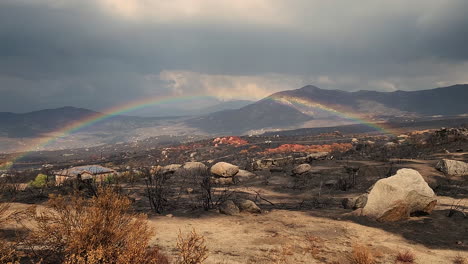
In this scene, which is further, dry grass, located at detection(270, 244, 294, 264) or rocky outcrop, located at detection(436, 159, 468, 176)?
rocky outcrop, located at detection(436, 159, 468, 176)

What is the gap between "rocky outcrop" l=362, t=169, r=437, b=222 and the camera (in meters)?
10.7

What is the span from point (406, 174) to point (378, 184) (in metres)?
1.34

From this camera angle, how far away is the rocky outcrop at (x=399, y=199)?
1071 cm

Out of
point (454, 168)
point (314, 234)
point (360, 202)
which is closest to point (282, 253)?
point (314, 234)

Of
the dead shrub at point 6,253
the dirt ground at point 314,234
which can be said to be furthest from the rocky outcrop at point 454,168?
the dead shrub at point 6,253

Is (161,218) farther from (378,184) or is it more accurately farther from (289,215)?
(378,184)

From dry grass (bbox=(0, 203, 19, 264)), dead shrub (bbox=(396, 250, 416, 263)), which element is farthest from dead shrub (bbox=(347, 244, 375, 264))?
dry grass (bbox=(0, 203, 19, 264))

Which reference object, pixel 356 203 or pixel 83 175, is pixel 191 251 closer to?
pixel 356 203

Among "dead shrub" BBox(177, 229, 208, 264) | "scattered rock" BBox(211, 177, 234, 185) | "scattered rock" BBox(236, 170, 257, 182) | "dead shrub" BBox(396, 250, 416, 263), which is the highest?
"dead shrub" BBox(177, 229, 208, 264)

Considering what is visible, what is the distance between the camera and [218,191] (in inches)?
741

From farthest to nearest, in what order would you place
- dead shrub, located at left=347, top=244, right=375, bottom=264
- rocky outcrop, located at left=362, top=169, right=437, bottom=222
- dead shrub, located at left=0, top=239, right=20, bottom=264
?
1. rocky outcrop, located at left=362, top=169, right=437, bottom=222
2. dead shrub, located at left=347, top=244, right=375, bottom=264
3. dead shrub, located at left=0, top=239, right=20, bottom=264

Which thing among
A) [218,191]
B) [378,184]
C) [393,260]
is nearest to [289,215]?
[378,184]

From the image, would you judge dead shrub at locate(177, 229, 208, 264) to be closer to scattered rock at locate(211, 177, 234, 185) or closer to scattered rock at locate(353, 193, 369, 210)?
scattered rock at locate(353, 193, 369, 210)

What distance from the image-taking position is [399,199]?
1073cm
